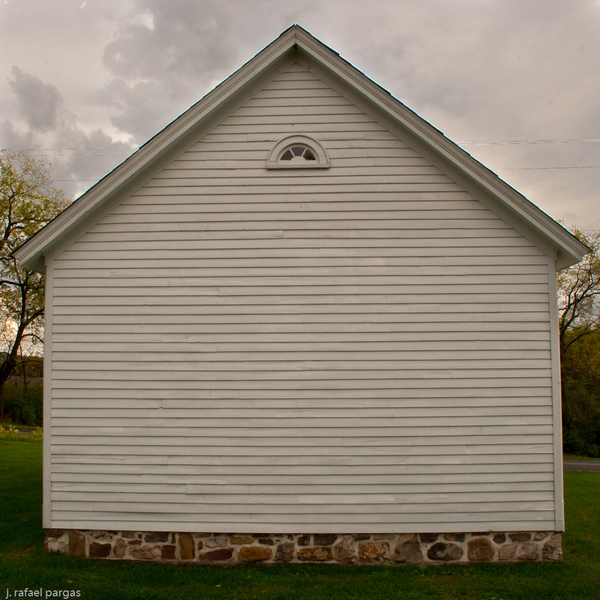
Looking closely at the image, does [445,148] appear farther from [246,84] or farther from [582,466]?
[582,466]

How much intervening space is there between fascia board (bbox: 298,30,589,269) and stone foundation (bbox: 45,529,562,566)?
13.6 feet

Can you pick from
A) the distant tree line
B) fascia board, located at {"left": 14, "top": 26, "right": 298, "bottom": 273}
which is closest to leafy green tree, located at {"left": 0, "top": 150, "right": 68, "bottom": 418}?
the distant tree line

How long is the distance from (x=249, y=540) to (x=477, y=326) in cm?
441

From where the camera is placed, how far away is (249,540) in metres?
6.77

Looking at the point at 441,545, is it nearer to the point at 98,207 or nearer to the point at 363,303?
the point at 363,303

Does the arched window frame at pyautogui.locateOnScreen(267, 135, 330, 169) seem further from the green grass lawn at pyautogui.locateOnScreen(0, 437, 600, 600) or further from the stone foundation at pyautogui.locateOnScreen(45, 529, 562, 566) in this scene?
the green grass lawn at pyautogui.locateOnScreen(0, 437, 600, 600)

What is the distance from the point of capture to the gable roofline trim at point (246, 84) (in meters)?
6.73

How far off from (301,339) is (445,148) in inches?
132

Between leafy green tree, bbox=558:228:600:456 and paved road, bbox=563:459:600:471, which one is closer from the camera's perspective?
paved road, bbox=563:459:600:471

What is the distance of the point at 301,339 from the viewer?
22.6 feet

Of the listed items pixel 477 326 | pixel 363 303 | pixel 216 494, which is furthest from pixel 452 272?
pixel 216 494

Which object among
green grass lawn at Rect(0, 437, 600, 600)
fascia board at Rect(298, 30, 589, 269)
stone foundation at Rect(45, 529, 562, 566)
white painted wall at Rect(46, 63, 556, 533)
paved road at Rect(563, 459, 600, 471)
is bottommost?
paved road at Rect(563, 459, 600, 471)

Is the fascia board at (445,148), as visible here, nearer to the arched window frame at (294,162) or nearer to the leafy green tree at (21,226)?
the arched window frame at (294,162)

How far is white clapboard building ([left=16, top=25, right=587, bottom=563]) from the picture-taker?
22.1 feet
